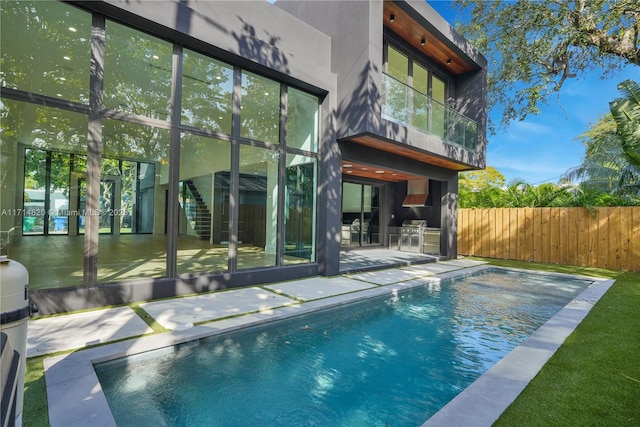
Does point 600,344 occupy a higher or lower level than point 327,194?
lower

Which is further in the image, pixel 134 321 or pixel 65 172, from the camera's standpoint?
pixel 65 172

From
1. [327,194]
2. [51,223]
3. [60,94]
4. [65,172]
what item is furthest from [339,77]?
[51,223]

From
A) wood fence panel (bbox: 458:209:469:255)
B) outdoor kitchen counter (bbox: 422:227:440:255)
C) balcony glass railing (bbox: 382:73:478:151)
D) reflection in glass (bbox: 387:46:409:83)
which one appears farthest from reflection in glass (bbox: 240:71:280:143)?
wood fence panel (bbox: 458:209:469:255)

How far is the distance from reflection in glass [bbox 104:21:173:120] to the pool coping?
368cm

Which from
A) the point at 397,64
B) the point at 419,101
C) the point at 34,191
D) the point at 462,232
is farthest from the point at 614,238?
the point at 34,191

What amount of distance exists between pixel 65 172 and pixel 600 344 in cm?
801

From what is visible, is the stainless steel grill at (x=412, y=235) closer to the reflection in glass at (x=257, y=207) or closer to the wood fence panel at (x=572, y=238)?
the wood fence panel at (x=572, y=238)

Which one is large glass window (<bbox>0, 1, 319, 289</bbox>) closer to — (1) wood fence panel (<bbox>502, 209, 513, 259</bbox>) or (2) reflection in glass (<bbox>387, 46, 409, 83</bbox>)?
(2) reflection in glass (<bbox>387, 46, 409, 83</bbox>)

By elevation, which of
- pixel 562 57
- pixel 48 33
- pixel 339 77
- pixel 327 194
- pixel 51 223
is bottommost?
pixel 51 223

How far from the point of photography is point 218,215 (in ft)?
22.4

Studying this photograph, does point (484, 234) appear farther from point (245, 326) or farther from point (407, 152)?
point (245, 326)

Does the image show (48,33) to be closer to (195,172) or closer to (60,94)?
(60,94)

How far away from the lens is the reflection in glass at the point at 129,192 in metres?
5.02

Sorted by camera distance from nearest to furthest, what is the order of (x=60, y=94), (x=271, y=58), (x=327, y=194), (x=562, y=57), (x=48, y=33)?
1. (x=60, y=94)
2. (x=48, y=33)
3. (x=271, y=58)
4. (x=327, y=194)
5. (x=562, y=57)
